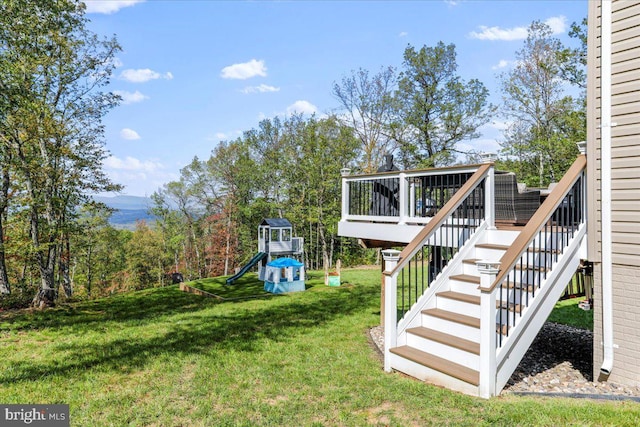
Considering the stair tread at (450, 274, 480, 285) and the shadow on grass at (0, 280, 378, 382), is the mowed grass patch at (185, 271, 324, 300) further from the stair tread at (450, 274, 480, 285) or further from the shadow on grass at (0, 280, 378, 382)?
the stair tread at (450, 274, 480, 285)

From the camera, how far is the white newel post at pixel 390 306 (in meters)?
4.13

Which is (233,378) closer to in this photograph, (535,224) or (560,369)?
(535,224)

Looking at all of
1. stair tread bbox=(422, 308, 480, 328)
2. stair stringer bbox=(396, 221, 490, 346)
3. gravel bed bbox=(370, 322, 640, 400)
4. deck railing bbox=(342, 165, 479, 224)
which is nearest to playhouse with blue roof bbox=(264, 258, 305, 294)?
deck railing bbox=(342, 165, 479, 224)

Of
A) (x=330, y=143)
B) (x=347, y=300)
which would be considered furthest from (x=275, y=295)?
(x=330, y=143)

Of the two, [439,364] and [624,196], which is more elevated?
[624,196]

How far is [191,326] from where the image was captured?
22.7ft

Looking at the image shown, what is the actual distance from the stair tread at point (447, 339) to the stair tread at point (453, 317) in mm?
177

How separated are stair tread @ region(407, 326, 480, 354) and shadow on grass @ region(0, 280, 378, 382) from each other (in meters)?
2.48

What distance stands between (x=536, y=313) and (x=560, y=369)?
1.42 metres

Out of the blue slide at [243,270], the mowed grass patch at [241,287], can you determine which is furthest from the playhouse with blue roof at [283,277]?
the blue slide at [243,270]

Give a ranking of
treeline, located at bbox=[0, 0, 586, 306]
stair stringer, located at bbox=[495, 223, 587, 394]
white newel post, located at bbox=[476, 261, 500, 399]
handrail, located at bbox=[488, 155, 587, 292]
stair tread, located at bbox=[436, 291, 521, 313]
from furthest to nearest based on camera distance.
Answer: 1. treeline, located at bbox=[0, 0, 586, 306]
2. stair tread, located at bbox=[436, 291, 521, 313]
3. stair stringer, located at bbox=[495, 223, 587, 394]
4. handrail, located at bbox=[488, 155, 587, 292]
5. white newel post, located at bbox=[476, 261, 500, 399]

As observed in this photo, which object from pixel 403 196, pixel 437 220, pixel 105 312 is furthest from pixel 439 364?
pixel 105 312

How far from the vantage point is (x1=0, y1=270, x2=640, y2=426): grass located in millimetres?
3086

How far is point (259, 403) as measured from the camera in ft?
11.3
